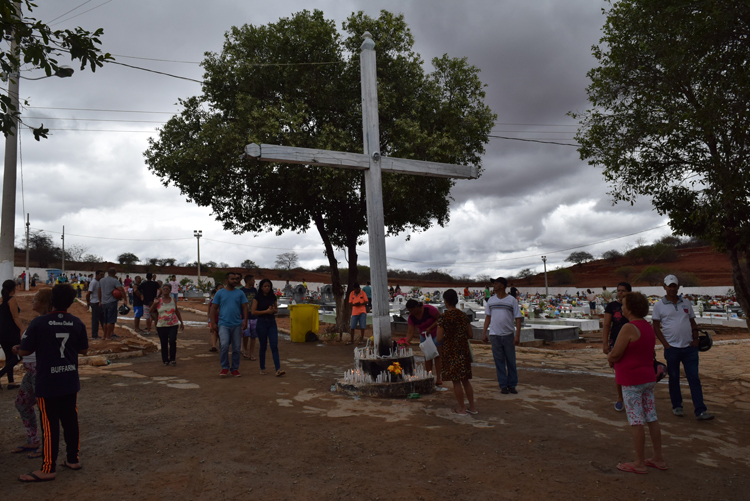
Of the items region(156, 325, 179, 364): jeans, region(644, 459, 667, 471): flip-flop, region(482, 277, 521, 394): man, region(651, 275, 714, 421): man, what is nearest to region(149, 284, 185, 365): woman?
region(156, 325, 179, 364): jeans

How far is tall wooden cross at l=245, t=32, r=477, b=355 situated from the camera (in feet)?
23.3

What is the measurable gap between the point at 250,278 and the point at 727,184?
821cm

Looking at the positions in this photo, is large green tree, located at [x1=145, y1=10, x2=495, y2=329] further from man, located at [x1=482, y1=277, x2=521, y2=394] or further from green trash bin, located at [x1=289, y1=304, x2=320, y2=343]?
man, located at [x1=482, y1=277, x2=521, y2=394]

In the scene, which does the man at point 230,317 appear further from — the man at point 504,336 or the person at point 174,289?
the man at point 504,336

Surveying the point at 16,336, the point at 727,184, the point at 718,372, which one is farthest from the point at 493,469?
the point at 718,372

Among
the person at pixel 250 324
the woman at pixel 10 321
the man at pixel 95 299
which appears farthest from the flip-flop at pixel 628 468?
the man at pixel 95 299

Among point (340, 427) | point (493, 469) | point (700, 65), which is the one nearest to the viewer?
point (493, 469)

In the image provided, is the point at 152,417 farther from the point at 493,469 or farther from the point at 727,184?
the point at 727,184

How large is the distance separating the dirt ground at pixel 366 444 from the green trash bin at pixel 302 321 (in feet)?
18.4

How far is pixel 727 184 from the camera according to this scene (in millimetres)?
7516

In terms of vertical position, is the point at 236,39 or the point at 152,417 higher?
the point at 236,39

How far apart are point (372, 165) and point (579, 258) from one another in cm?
8343

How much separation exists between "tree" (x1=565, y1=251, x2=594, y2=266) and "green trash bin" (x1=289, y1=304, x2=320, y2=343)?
254ft

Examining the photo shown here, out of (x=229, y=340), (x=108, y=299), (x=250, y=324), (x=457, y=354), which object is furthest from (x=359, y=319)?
(x=457, y=354)
